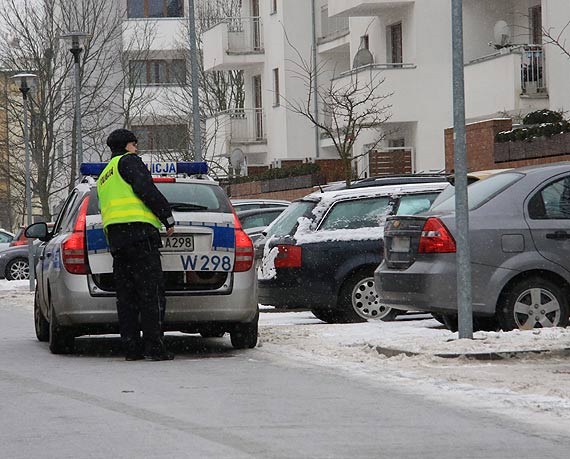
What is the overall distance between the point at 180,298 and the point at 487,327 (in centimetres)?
275

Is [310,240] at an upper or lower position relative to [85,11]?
lower

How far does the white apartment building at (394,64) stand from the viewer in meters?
31.5

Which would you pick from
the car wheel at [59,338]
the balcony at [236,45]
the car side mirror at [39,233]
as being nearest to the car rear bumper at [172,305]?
the car wheel at [59,338]

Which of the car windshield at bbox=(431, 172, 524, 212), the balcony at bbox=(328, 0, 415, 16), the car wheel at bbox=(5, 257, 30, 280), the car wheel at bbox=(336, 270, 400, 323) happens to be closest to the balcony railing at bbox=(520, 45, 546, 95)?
the balcony at bbox=(328, 0, 415, 16)

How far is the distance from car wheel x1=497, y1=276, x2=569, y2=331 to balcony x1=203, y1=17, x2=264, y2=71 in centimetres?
3678

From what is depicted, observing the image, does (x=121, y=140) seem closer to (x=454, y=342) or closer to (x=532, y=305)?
(x=454, y=342)

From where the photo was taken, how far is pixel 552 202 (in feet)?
45.0

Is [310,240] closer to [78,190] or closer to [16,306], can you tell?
[78,190]

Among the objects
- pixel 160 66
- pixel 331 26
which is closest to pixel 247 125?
pixel 331 26

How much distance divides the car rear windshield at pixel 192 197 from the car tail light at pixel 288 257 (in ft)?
9.58

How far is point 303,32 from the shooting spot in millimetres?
47219

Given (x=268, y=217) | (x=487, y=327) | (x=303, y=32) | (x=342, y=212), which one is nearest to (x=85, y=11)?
(x=303, y=32)

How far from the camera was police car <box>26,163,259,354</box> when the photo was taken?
1301cm

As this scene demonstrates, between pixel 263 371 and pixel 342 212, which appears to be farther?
pixel 342 212
